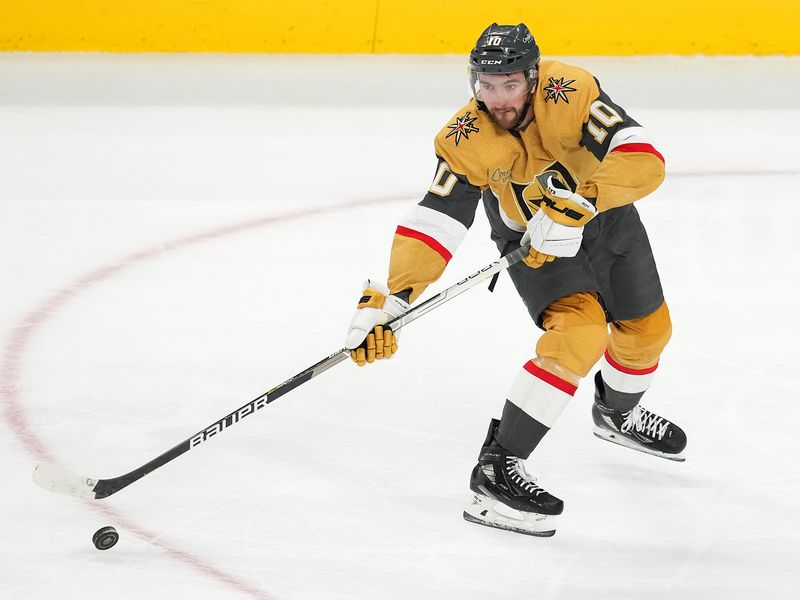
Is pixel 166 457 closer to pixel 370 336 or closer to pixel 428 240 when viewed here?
pixel 370 336

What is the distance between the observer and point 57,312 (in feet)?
12.3

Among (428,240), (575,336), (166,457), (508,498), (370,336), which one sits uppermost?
(428,240)

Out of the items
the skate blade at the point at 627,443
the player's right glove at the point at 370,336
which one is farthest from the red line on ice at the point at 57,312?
the skate blade at the point at 627,443

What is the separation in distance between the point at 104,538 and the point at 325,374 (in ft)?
3.46

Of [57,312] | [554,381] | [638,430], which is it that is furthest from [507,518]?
[57,312]

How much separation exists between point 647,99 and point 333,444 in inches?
156

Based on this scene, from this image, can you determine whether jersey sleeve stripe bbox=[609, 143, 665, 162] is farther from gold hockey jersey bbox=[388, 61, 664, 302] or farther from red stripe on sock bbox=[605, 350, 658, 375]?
red stripe on sock bbox=[605, 350, 658, 375]

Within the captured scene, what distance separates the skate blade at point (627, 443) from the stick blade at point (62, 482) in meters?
1.22

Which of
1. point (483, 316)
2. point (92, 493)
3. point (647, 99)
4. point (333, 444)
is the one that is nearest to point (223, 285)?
point (483, 316)

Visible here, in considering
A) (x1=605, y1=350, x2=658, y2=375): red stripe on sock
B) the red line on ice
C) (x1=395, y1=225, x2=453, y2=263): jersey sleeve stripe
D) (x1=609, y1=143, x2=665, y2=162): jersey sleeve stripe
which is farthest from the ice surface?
(x1=609, y1=143, x2=665, y2=162): jersey sleeve stripe

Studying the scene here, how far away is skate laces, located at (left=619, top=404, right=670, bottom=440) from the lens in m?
2.88

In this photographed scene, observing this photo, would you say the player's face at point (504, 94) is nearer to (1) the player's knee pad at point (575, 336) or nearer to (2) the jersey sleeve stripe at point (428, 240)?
(2) the jersey sleeve stripe at point (428, 240)

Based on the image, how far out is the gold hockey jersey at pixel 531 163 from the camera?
8.34ft

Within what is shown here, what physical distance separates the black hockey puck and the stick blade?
0.17 meters
